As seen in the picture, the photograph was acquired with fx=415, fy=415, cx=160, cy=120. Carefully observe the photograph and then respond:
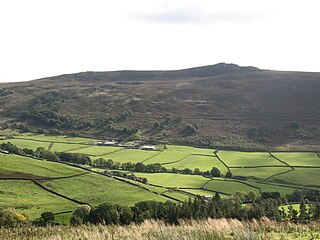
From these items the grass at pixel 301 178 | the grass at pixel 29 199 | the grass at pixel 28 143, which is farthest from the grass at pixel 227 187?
the grass at pixel 28 143

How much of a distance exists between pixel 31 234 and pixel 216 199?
45845 mm

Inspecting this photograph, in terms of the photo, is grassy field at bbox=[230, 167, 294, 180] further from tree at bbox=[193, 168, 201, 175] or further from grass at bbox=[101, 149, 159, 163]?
grass at bbox=[101, 149, 159, 163]

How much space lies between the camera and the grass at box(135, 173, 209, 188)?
7694 cm

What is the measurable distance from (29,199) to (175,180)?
2986 cm

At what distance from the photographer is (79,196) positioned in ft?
209

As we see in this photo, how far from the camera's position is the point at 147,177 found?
81.4m

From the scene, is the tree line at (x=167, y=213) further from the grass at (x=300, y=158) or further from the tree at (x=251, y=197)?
the grass at (x=300, y=158)

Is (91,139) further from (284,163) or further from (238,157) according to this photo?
(284,163)

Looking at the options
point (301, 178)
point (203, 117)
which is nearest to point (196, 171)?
point (301, 178)

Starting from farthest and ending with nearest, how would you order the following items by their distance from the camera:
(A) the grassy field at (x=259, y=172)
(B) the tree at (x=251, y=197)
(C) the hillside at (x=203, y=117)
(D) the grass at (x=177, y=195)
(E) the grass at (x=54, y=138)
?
(C) the hillside at (x=203, y=117) → (E) the grass at (x=54, y=138) → (A) the grassy field at (x=259, y=172) → (B) the tree at (x=251, y=197) → (D) the grass at (x=177, y=195)

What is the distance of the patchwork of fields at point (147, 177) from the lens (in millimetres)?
Answer: 62094

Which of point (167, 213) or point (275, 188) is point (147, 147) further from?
point (167, 213)

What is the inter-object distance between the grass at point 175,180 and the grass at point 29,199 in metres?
21.9

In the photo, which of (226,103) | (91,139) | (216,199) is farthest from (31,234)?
(226,103)
